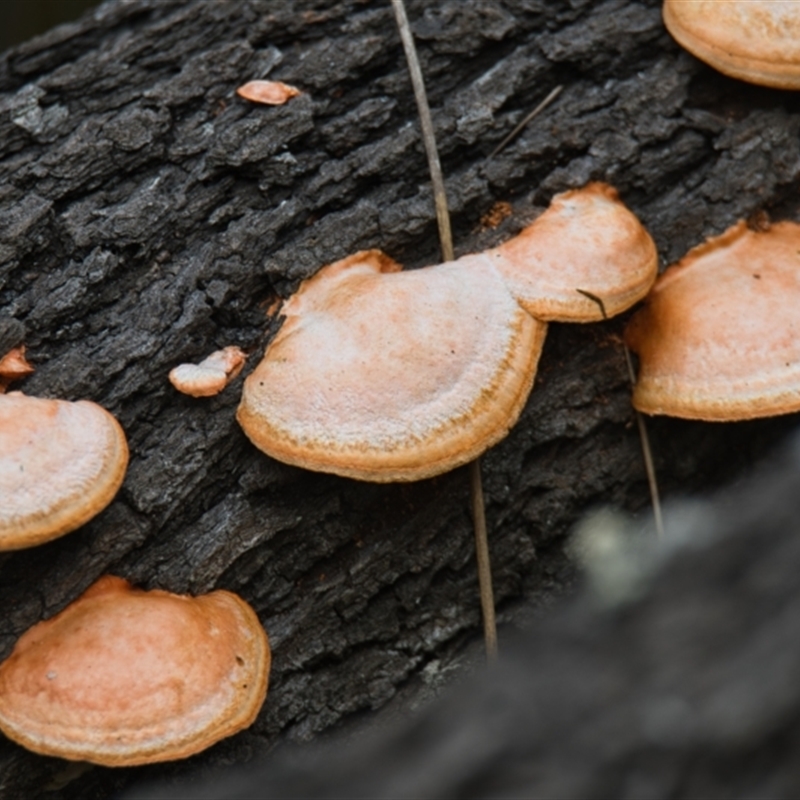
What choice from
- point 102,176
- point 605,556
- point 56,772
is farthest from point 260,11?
point 56,772

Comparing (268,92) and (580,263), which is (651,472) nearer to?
(580,263)

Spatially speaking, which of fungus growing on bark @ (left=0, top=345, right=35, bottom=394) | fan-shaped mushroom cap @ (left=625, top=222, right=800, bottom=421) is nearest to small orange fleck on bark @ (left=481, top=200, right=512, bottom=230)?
fan-shaped mushroom cap @ (left=625, top=222, right=800, bottom=421)

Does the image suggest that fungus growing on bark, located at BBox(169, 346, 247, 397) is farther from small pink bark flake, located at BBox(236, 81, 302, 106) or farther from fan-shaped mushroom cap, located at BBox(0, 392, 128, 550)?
small pink bark flake, located at BBox(236, 81, 302, 106)

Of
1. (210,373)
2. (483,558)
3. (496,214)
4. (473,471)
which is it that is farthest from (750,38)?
(210,373)

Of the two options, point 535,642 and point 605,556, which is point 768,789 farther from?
point 605,556

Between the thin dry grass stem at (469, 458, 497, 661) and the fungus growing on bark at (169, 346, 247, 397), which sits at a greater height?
the fungus growing on bark at (169, 346, 247, 397)

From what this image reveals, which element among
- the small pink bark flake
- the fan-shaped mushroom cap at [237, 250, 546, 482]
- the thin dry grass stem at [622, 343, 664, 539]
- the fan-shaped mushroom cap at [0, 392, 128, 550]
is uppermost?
the small pink bark flake

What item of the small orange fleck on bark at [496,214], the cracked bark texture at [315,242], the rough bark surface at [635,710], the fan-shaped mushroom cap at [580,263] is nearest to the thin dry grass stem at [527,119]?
the cracked bark texture at [315,242]
